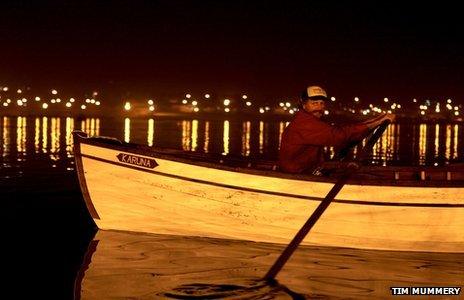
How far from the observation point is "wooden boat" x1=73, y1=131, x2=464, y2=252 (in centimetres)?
983

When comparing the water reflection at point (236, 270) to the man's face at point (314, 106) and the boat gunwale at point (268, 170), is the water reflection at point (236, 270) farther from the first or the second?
the man's face at point (314, 106)

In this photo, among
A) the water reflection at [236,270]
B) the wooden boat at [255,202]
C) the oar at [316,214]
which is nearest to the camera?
the water reflection at [236,270]

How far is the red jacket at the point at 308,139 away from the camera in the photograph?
9750mm

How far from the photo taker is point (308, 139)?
10.0 m

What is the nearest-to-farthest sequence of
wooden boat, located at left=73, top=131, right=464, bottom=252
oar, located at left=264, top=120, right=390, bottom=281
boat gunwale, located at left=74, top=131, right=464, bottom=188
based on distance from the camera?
oar, located at left=264, top=120, right=390, bottom=281 → boat gunwale, located at left=74, top=131, right=464, bottom=188 → wooden boat, located at left=73, top=131, right=464, bottom=252

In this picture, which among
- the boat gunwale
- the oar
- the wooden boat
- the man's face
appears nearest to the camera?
the oar

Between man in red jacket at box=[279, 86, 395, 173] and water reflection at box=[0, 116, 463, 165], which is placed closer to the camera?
man in red jacket at box=[279, 86, 395, 173]

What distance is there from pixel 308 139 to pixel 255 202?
1319mm

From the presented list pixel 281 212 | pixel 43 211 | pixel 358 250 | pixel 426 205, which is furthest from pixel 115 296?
pixel 43 211

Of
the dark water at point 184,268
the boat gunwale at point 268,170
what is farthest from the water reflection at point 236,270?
the boat gunwale at point 268,170

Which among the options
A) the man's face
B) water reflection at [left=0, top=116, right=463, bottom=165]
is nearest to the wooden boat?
the man's face

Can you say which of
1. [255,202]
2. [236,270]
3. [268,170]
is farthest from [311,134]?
[236,270]

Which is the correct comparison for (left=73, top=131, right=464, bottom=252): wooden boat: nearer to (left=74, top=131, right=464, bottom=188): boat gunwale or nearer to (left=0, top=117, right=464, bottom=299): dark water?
(left=74, top=131, right=464, bottom=188): boat gunwale

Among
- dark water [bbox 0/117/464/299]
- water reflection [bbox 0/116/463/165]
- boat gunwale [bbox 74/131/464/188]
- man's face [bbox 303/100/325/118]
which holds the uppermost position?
man's face [bbox 303/100/325/118]
